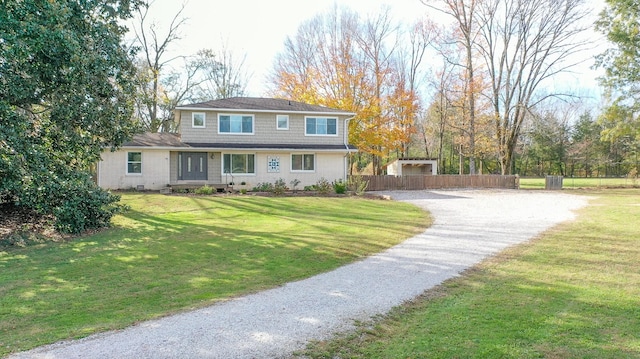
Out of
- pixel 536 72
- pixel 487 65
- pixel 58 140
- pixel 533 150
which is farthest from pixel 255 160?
pixel 533 150

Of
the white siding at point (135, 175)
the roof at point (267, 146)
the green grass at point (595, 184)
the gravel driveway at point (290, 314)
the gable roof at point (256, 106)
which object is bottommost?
the gravel driveway at point (290, 314)

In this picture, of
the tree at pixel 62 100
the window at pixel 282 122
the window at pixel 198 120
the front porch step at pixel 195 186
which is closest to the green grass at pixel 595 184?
the window at pixel 282 122

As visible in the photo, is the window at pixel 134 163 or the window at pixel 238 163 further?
the window at pixel 238 163

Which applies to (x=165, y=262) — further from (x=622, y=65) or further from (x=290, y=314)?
(x=622, y=65)

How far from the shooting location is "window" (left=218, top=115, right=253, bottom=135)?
24.9 m

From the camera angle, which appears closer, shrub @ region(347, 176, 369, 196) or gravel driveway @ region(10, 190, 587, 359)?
gravel driveway @ region(10, 190, 587, 359)

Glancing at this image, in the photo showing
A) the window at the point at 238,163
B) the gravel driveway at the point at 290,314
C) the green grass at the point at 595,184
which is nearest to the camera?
the gravel driveway at the point at 290,314

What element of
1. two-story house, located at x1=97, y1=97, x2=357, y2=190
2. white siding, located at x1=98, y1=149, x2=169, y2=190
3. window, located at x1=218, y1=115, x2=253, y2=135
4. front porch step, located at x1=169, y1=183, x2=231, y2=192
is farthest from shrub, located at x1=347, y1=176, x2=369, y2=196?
white siding, located at x1=98, y1=149, x2=169, y2=190

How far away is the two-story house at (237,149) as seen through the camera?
23.5m

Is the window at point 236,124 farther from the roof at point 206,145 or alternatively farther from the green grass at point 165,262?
the green grass at point 165,262

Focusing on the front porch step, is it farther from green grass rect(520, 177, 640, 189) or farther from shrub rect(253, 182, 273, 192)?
green grass rect(520, 177, 640, 189)

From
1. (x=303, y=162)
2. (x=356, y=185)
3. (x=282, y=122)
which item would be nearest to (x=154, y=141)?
(x=282, y=122)

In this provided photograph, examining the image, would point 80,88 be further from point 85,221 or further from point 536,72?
point 536,72

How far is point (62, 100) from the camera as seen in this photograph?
10.9 metres
